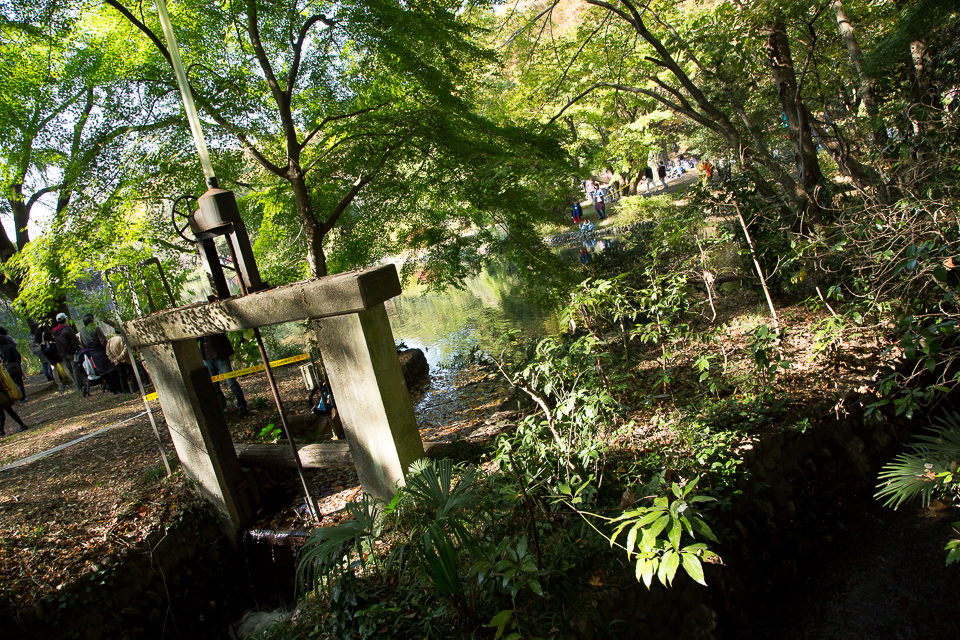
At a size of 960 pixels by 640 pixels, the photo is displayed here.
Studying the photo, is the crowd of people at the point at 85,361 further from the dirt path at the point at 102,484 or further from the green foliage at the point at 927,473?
the green foliage at the point at 927,473

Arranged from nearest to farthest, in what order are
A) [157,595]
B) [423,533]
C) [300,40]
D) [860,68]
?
[423,533], [157,595], [300,40], [860,68]

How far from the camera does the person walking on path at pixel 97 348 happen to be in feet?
31.1

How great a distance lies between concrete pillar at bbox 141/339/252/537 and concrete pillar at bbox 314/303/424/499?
2.05 meters

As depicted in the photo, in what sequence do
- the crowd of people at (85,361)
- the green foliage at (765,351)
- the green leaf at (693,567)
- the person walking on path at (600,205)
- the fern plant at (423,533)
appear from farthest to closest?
the person walking on path at (600,205) < the crowd of people at (85,361) < the green foliage at (765,351) < the fern plant at (423,533) < the green leaf at (693,567)

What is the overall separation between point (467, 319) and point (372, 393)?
12531 mm

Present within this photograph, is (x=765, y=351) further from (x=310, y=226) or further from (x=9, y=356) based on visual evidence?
(x=9, y=356)

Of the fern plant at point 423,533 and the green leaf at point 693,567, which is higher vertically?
the fern plant at point 423,533

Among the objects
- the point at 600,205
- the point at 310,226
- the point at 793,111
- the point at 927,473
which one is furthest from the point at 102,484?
the point at 600,205

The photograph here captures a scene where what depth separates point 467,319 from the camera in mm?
16094

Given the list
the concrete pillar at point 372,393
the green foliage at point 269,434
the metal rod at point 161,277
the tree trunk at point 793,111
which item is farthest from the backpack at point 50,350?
the tree trunk at point 793,111

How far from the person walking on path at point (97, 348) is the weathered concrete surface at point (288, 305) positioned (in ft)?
20.3

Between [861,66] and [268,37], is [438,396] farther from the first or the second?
[861,66]

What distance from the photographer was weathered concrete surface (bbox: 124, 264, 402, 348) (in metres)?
3.41

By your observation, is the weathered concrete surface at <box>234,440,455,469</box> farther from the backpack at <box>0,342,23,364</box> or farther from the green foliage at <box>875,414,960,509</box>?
the backpack at <box>0,342,23,364</box>
